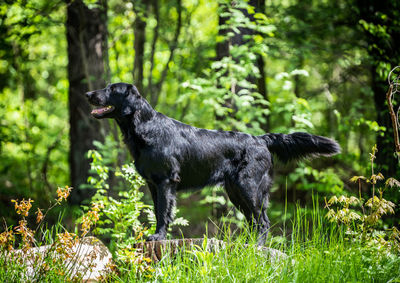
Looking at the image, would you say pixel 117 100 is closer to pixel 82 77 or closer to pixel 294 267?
pixel 294 267

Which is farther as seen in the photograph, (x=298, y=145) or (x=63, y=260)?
(x=298, y=145)

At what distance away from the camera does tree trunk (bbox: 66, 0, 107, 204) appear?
810 cm

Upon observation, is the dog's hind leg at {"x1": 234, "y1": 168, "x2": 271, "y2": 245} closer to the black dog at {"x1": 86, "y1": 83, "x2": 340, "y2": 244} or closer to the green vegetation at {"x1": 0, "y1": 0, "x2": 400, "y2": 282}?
the black dog at {"x1": 86, "y1": 83, "x2": 340, "y2": 244}

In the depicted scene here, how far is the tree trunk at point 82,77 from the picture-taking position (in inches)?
319

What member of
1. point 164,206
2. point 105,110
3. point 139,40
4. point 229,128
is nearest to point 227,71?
point 229,128

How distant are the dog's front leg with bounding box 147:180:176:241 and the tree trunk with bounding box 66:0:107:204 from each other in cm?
400

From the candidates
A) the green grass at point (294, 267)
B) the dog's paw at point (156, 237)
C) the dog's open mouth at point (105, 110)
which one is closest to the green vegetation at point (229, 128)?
the green grass at point (294, 267)

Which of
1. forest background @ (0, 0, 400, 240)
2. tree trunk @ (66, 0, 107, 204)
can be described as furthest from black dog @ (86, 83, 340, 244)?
tree trunk @ (66, 0, 107, 204)

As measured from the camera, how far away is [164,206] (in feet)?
14.2

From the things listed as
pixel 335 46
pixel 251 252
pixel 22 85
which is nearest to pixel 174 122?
pixel 251 252

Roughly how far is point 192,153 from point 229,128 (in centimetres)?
186

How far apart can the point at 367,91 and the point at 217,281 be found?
5.47m

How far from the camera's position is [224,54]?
7043 millimetres

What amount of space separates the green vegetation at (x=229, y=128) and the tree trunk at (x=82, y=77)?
0.03 m
